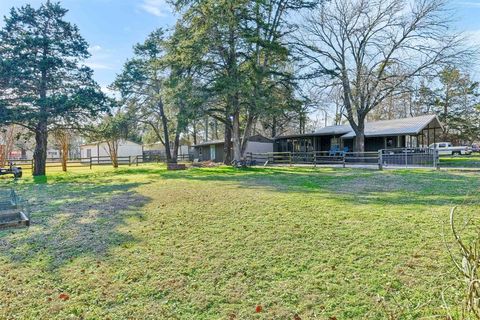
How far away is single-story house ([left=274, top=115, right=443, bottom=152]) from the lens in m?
24.0

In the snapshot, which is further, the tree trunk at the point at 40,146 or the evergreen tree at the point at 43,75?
the tree trunk at the point at 40,146

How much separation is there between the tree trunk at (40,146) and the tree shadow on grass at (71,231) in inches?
431

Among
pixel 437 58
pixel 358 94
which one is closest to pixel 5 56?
pixel 358 94

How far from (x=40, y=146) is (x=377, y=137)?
24810 millimetres

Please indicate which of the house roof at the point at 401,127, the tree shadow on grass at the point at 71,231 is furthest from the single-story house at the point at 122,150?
the tree shadow on grass at the point at 71,231

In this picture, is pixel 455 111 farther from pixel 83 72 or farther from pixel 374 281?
pixel 374 281

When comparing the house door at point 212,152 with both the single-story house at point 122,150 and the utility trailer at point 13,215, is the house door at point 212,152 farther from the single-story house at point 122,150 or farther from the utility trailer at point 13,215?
the utility trailer at point 13,215

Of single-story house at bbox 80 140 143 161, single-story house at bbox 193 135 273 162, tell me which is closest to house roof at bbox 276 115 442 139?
single-story house at bbox 193 135 273 162

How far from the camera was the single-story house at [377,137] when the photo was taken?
24.0 metres

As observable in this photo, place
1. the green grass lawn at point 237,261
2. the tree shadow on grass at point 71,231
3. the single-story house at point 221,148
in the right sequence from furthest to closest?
the single-story house at point 221,148 < the tree shadow on grass at point 71,231 < the green grass lawn at point 237,261

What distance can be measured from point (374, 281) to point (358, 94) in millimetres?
21150

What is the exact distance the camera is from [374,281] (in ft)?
12.8

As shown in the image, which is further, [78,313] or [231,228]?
[231,228]

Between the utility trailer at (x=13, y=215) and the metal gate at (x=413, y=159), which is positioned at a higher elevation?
the metal gate at (x=413, y=159)
